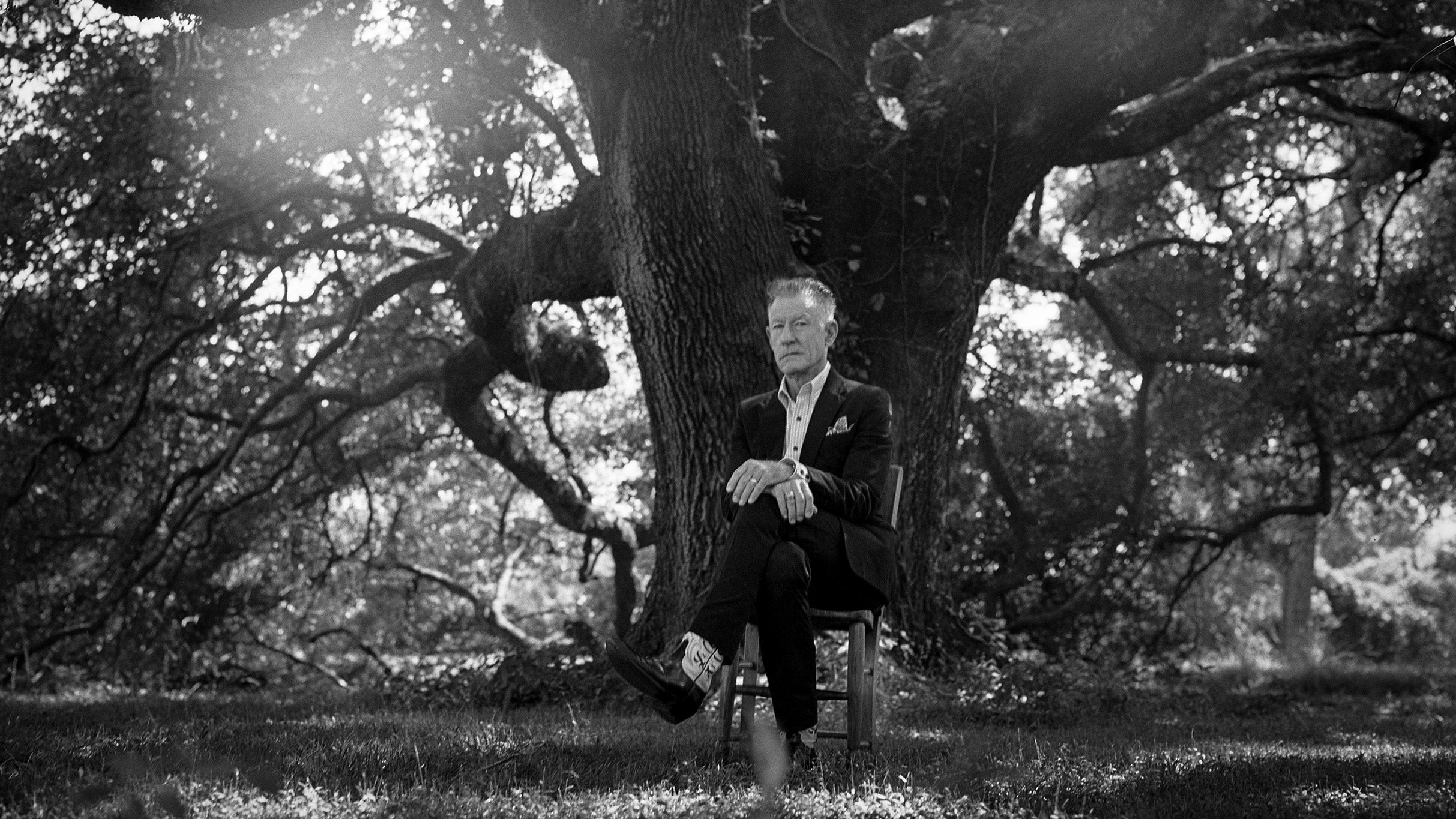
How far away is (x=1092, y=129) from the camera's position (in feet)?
28.4

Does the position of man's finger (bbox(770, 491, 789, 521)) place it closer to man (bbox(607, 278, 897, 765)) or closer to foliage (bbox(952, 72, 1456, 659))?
man (bbox(607, 278, 897, 765))

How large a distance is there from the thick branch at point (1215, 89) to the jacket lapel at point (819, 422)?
4642mm

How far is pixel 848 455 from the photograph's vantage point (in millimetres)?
4750

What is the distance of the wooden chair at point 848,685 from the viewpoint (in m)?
4.51

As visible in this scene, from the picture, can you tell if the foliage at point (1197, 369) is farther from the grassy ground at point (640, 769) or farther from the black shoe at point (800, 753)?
the black shoe at point (800, 753)

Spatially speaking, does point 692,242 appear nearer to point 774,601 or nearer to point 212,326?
point 774,601

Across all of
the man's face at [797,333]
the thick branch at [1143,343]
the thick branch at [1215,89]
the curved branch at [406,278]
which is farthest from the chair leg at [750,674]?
the thick branch at [1143,343]

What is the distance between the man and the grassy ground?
33 centimetres

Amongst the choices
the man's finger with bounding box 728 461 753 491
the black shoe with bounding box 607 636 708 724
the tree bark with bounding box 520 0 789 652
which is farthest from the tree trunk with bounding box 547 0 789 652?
the black shoe with bounding box 607 636 708 724

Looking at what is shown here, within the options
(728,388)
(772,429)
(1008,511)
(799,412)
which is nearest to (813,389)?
(799,412)

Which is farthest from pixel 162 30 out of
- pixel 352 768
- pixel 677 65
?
pixel 352 768

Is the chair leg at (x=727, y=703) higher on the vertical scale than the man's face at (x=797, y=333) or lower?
lower

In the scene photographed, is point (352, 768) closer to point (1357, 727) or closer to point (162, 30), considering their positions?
point (1357, 727)

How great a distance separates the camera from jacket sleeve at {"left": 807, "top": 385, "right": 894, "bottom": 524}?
4441 mm
